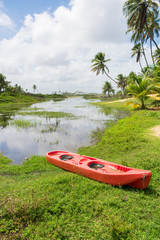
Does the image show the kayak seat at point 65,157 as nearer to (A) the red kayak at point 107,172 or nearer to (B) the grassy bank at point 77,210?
(A) the red kayak at point 107,172

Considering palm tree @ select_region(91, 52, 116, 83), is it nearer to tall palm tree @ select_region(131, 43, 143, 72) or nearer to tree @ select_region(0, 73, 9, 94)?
tall palm tree @ select_region(131, 43, 143, 72)

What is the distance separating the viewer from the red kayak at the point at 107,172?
393 centimetres

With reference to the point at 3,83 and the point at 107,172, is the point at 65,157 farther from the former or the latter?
the point at 3,83

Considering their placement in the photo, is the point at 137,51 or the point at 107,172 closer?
the point at 107,172

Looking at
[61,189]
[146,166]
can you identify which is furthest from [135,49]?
[61,189]

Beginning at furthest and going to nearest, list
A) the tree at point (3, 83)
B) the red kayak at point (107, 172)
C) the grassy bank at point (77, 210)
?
the tree at point (3, 83) < the red kayak at point (107, 172) < the grassy bank at point (77, 210)

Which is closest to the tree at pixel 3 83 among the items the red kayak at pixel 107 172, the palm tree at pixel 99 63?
the palm tree at pixel 99 63

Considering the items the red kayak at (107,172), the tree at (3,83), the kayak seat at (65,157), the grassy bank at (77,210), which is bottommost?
the grassy bank at (77,210)

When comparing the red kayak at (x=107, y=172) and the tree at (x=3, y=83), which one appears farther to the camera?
the tree at (x=3, y=83)

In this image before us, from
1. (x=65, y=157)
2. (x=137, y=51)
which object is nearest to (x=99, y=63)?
(x=137, y=51)

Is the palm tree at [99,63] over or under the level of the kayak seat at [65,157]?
over

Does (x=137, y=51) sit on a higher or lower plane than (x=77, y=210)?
higher

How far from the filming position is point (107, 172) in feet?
16.0

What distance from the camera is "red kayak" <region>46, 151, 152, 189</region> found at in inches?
155
